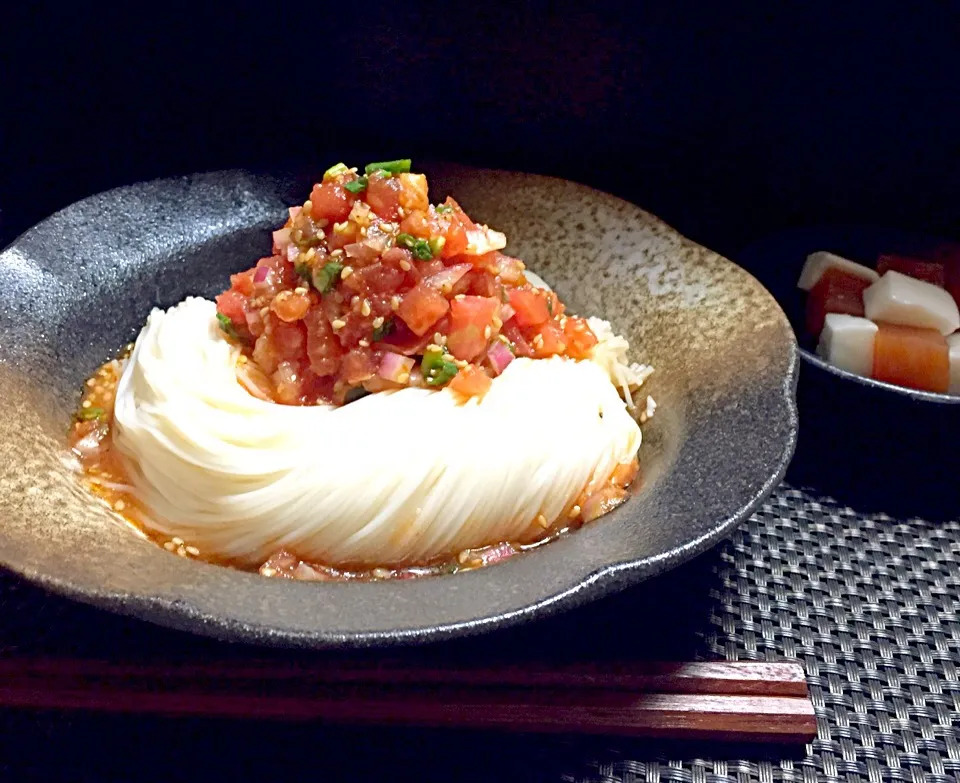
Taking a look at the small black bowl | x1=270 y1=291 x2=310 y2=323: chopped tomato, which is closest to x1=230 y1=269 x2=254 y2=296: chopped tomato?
x1=270 y1=291 x2=310 y2=323: chopped tomato

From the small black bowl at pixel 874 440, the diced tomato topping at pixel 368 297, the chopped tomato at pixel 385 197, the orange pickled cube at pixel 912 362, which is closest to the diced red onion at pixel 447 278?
the diced tomato topping at pixel 368 297

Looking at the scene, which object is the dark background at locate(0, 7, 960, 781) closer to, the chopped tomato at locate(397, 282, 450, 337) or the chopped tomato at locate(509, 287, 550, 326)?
the chopped tomato at locate(509, 287, 550, 326)

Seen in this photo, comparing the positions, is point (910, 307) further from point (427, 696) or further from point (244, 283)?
point (244, 283)

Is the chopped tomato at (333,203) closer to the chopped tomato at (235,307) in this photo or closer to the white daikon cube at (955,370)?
the chopped tomato at (235,307)

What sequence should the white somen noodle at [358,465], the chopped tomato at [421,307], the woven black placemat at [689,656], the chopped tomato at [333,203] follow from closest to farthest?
the woven black placemat at [689,656] < the white somen noodle at [358,465] < the chopped tomato at [421,307] < the chopped tomato at [333,203]

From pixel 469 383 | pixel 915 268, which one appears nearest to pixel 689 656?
pixel 469 383

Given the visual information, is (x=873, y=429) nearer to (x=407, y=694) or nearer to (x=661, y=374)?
(x=661, y=374)
